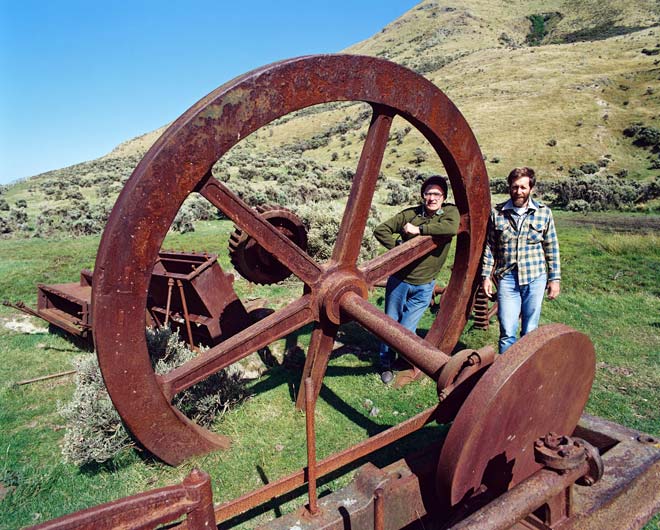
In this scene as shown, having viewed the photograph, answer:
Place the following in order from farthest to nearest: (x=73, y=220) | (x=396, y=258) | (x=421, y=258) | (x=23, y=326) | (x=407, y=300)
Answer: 1. (x=73, y=220)
2. (x=23, y=326)
3. (x=407, y=300)
4. (x=421, y=258)
5. (x=396, y=258)

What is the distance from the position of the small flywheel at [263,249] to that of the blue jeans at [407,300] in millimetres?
1399

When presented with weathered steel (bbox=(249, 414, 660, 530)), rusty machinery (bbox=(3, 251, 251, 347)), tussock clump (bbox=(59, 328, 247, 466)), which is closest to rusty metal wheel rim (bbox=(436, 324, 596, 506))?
weathered steel (bbox=(249, 414, 660, 530))

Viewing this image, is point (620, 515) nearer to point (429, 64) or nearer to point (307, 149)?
point (307, 149)

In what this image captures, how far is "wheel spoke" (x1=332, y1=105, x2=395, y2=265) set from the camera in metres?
3.36

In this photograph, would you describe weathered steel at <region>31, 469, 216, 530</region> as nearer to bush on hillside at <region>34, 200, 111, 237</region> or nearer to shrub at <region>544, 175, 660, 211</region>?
bush on hillside at <region>34, 200, 111, 237</region>

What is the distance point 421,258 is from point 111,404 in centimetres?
310

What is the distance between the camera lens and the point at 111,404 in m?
3.66

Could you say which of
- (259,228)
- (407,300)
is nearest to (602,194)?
(407,300)

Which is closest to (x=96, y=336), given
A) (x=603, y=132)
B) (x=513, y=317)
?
(x=513, y=317)

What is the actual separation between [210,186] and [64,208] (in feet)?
56.9

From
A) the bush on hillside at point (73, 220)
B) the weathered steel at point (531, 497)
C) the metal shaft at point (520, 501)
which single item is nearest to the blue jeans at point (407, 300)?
the weathered steel at point (531, 497)

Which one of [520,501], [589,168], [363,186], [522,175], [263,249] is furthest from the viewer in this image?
[589,168]

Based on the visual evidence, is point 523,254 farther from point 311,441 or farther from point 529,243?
point 311,441

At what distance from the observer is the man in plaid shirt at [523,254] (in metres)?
3.82
